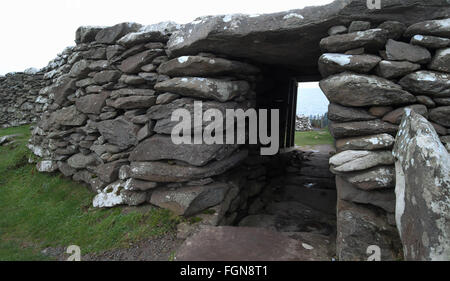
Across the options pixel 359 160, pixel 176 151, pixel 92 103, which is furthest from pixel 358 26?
pixel 92 103

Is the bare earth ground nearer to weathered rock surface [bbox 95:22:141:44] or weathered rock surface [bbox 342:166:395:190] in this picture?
Answer: weathered rock surface [bbox 342:166:395:190]

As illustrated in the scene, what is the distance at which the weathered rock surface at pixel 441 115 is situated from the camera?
113 inches

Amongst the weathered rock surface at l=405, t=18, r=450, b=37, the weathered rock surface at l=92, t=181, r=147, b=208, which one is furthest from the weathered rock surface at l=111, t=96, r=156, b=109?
the weathered rock surface at l=405, t=18, r=450, b=37

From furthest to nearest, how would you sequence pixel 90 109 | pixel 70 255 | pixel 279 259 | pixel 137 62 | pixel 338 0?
pixel 90 109 < pixel 137 62 < pixel 70 255 < pixel 338 0 < pixel 279 259

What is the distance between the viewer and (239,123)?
4.91m

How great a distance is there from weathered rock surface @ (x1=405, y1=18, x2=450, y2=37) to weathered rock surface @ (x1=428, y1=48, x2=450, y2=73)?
0.68 feet

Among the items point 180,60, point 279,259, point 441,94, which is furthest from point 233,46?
point 279,259

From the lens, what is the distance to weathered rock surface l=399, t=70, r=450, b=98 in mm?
2861

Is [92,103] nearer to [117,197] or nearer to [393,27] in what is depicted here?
[117,197]

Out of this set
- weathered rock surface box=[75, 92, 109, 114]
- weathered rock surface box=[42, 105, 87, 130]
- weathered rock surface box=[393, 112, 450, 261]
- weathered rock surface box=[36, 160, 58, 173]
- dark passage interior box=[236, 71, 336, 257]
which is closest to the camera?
weathered rock surface box=[393, 112, 450, 261]

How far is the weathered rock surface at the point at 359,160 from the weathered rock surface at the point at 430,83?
853 mm

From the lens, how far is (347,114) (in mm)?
3258

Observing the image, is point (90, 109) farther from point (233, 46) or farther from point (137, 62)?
point (233, 46)

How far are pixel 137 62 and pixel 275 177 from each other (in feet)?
15.2
